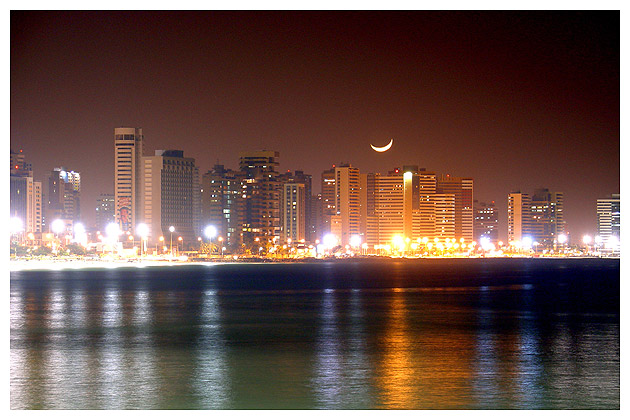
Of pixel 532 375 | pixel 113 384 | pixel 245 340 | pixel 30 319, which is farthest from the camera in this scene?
pixel 30 319

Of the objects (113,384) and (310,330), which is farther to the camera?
(310,330)

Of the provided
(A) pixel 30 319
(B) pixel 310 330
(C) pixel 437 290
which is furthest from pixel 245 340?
(C) pixel 437 290
